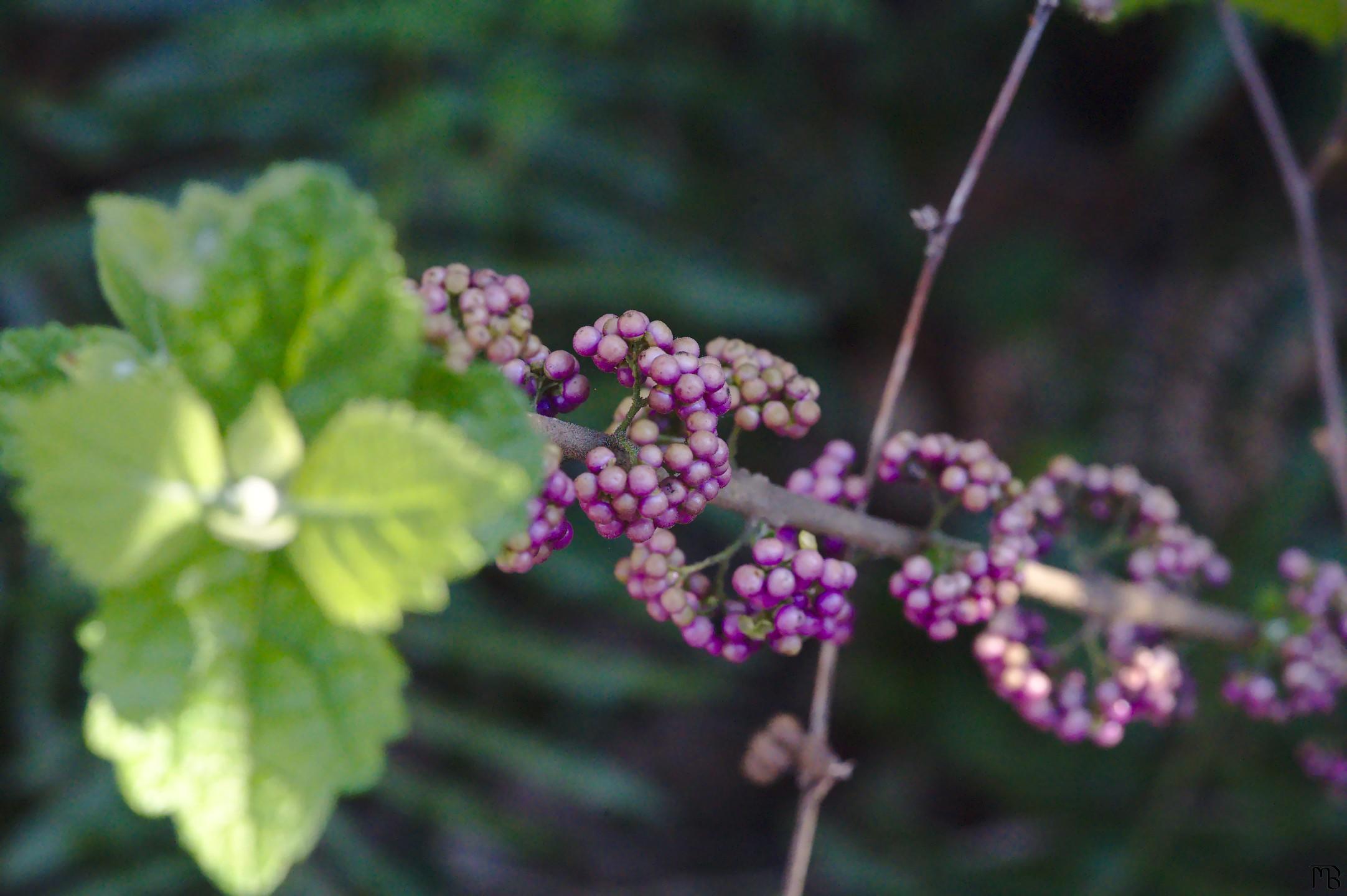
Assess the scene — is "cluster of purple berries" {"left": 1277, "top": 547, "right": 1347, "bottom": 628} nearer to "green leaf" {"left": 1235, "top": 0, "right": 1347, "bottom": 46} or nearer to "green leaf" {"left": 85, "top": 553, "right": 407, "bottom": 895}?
"green leaf" {"left": 1235, "top": 0, "right": 1347, "bottom": 46}

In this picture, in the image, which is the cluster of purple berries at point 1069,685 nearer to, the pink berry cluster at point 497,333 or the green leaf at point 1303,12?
the pink berry cluster at point 497,333

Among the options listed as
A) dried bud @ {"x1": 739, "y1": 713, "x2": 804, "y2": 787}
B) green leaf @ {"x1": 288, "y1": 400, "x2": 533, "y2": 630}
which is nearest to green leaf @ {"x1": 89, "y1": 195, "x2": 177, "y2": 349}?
green leaf @ {"x1": 288, "y1": 400, "x2": 533, "y2": 630}

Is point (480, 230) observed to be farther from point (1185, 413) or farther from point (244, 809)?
point (244, 809)

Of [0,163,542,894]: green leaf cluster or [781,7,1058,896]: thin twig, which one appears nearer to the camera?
[0,163,542,894]: green leaf cluster

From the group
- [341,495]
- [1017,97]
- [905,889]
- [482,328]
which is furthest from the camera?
[1017,97]

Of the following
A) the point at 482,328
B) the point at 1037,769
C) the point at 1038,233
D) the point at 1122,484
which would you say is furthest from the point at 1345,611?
the point at 1038,233

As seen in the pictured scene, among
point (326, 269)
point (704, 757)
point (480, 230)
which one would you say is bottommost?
point (326, 269)

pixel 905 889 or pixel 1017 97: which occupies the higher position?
pixel 1017 97

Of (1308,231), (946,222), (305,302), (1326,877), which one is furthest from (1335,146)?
(1326,877)
